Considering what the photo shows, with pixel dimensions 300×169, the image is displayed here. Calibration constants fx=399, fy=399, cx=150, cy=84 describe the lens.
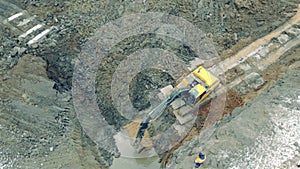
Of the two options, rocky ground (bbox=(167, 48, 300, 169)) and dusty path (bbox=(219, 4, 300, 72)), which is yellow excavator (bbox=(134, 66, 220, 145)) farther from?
dusty path (bbox=(219, 4, 300, 72))

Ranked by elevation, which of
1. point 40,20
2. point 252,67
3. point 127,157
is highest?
point 40,20

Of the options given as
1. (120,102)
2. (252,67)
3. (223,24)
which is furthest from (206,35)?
(120,102)

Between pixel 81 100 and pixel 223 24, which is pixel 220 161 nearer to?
pixel 81 100

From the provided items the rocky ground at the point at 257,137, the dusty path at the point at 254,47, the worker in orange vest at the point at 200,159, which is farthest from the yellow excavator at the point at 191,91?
the worker in orange vest at the point at 200,159

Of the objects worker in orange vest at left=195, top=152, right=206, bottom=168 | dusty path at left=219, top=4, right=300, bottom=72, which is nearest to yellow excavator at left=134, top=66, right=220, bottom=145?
dusty path at left=219, top=4, right=300, bottom=72

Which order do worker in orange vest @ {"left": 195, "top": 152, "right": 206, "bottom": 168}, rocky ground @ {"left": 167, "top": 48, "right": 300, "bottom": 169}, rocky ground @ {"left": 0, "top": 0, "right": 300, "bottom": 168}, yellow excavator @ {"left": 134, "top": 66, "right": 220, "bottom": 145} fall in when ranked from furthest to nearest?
yellow excavator @ {"left": 134, "top": 66, "right": 220, "bottom": 145}, rocky ground @ {"left": 0, "top": 0, "right": 300, "bottom": 168}, rocky ground @ {"left": 167, "top": 48, "right": 300, "bottom": 169}, worker in orange vest @ {"left": 195, "top": 152, "right": 206, "bottom": 168}

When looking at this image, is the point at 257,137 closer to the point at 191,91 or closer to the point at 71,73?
the point at 191,91

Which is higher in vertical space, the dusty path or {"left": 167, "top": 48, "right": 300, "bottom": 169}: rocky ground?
the dusty path

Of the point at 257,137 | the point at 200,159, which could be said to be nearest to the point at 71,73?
the point at 200,159
